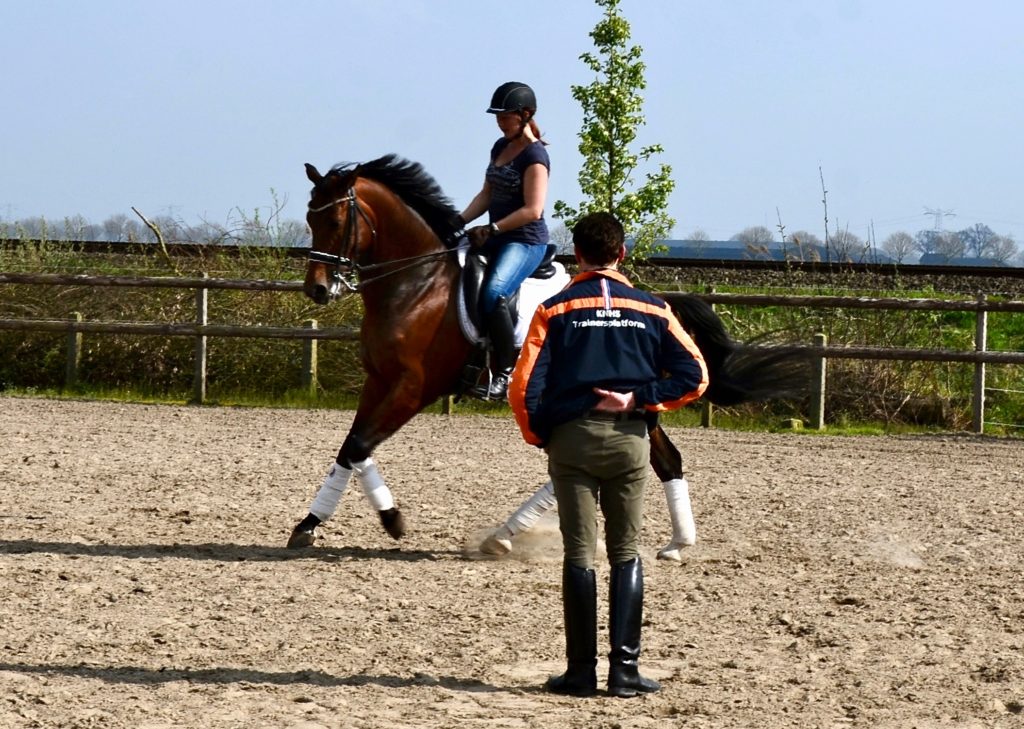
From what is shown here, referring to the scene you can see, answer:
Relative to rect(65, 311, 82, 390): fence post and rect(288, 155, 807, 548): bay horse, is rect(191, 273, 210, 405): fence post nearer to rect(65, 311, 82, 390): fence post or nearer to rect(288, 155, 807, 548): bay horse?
rect(65, 311, 82, 390): fence post

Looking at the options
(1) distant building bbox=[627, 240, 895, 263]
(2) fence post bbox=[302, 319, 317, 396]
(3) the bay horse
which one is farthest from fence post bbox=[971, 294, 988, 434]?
(3) the bay horse

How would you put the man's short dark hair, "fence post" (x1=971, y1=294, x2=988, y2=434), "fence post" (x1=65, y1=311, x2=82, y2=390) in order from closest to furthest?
the man's short dark hair, "fence post" (x1=971, y1=294, x2=988, y2=434), "fence post" (x1=65, y1=311, x2=82, y2=390)

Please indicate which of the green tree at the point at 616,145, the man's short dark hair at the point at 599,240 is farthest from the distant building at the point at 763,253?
the man's short dark hair at the point at 599,240

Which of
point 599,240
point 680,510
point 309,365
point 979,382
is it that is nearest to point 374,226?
point 680,510

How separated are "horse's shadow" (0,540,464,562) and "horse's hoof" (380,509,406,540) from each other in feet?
0.37

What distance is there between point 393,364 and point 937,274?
22123mm

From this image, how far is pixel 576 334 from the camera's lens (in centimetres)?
504

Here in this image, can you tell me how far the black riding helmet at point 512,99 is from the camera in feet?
25.1

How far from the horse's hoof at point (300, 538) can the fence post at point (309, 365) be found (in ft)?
27.4

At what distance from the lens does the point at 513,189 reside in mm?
7809

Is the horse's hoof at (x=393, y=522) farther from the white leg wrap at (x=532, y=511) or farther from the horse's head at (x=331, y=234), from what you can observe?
the horse's head at (x=331, y=234)

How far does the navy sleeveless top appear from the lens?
7688 millimetres

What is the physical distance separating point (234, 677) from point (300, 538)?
8.21 ft

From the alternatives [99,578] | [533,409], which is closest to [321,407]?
[99,578]
